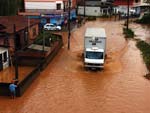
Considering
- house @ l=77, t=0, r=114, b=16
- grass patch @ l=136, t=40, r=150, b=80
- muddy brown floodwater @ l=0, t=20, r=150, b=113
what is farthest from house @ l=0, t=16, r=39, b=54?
house @ l=77, t=0, r=114, b=16

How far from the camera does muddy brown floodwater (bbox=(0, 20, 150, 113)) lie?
81.3 ft

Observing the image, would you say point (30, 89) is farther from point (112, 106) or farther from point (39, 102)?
point (112, 106)

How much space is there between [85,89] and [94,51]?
5.90m

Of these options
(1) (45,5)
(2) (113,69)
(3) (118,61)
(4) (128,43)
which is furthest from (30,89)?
(1) (45,5)

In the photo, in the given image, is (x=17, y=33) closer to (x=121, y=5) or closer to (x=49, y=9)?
(x=49, y=9)

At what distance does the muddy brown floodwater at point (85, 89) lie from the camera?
2478cm

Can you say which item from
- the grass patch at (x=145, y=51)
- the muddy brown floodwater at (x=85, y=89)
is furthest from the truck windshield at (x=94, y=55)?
the grass patch at (x=145, y=51)

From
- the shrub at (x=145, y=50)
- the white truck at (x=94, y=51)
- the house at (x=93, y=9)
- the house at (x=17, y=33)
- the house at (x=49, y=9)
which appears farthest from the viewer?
the house at (x=93, y=9)

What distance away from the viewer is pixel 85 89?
28.6 m

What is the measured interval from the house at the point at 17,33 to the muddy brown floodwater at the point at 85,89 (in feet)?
13.0

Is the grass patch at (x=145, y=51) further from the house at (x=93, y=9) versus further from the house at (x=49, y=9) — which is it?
the house at (x=93, y=9)

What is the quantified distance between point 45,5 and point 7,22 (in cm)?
2407

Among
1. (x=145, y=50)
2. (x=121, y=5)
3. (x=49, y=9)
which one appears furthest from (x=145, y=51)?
(x=121, y=5)

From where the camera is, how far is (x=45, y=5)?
63656mm
